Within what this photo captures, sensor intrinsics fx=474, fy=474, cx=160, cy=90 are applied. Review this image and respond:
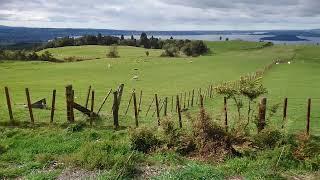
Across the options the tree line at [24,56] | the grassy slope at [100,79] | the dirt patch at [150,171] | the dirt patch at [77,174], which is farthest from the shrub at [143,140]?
the tree line at [24,56]

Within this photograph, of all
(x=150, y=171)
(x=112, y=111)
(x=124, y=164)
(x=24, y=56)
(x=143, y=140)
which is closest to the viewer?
(x=124, y=164)

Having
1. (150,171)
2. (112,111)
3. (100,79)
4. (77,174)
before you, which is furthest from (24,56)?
(150,171)

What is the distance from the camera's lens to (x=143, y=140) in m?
16.2

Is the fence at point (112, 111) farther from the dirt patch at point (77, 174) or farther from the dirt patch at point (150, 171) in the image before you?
the dirt patch at point (77, 174)

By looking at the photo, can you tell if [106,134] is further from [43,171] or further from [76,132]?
[43,171]

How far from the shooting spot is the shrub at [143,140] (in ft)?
52.9

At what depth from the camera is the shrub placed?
1611 centimetres

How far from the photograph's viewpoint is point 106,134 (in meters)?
18.8

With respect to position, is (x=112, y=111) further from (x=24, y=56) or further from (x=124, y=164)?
(x=24, y=56)

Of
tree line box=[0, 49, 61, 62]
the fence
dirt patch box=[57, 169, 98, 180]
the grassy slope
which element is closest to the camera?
dirt patch box=[57, 169, 98, 180]

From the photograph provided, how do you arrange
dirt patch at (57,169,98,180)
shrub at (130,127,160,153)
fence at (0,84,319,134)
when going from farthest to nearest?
fence at (0,84,319,134) → shrub at (130,127,160,153) → dirt patch at (57,169,98,180)

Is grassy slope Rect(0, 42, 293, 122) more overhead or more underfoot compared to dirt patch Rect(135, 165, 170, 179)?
more underfoot

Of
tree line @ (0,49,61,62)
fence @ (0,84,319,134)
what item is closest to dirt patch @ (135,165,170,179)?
fence @ (0,84,319,134)

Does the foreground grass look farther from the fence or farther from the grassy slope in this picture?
the grassy slope
